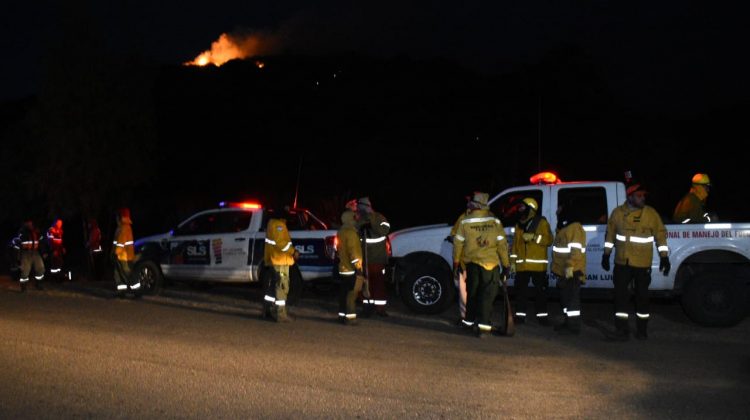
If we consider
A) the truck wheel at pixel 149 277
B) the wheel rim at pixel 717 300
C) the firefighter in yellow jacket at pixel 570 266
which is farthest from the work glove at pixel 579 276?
the truck wheel at pixel 149 277

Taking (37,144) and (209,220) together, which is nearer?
(209,220)

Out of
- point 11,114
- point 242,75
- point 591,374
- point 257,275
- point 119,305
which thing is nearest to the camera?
point 591,374

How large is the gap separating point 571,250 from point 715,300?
7.57 feet

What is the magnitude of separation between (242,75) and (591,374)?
248ft

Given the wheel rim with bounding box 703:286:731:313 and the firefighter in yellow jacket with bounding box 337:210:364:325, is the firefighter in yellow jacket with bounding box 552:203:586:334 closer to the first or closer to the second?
the wheel rim with bounding box 703:286:731:313

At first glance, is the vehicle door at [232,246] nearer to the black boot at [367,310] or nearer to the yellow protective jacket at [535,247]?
the black boot at [367,310]

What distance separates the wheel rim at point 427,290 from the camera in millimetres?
11812

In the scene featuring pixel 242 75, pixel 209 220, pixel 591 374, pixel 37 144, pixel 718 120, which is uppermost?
pixel 242 75

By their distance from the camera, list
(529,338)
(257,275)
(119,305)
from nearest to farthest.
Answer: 1. (529,338)
2. (119,305)
3. (257,275)

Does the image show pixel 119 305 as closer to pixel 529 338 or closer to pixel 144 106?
pixel 529 338

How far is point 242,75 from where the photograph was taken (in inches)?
3162

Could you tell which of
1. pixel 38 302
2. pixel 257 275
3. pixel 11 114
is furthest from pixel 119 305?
pixel 11 114

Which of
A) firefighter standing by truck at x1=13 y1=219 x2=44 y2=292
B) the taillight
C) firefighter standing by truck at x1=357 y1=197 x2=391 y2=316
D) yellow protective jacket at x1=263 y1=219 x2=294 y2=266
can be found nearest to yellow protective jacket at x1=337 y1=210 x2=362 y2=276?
firefighter standing by truck at x1=357 y1=197 x2=391 y2=316

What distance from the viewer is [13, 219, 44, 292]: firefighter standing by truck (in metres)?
15.8
